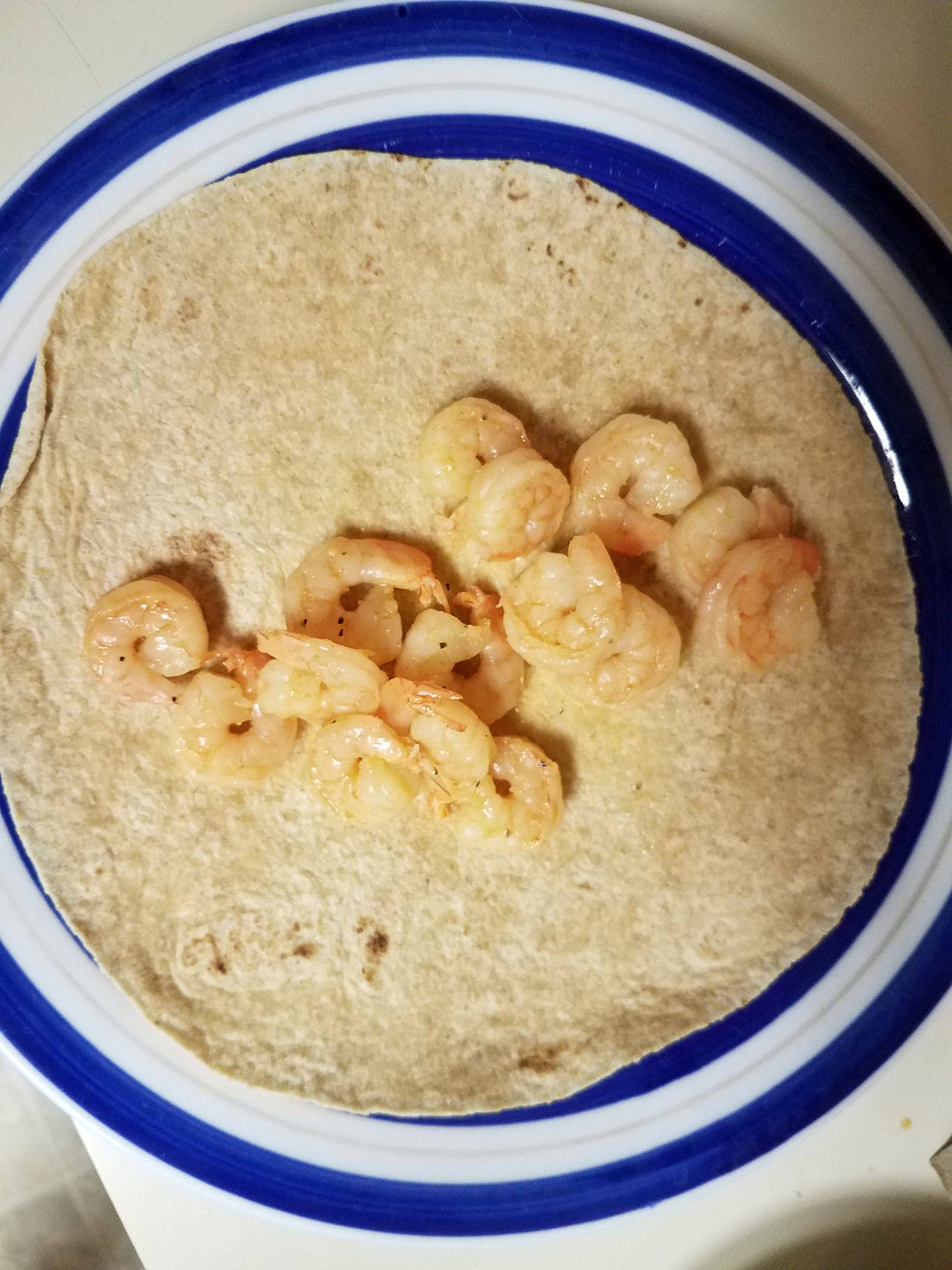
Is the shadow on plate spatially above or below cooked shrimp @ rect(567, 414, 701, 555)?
below

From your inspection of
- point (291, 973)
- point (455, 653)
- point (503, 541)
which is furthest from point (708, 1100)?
point (503, 541)

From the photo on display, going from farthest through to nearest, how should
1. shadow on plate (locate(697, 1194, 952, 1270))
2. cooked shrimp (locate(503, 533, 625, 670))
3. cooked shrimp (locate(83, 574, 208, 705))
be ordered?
shadow on plate (locate(697, 1194, 952, 1270)) < cooked shrimp (locate(83, 574, 208, 705)) < cooked shrimp (locate(503, 533, 625, 670))

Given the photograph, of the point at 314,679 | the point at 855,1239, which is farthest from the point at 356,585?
the point at 855,1239

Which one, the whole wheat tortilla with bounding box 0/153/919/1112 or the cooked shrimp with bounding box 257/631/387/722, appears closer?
the cooked shrimp with bounding box 257/631/387/722

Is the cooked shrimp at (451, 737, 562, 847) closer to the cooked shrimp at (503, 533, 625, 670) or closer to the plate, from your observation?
the cooked shrimp at (503, 533, 625, 670)

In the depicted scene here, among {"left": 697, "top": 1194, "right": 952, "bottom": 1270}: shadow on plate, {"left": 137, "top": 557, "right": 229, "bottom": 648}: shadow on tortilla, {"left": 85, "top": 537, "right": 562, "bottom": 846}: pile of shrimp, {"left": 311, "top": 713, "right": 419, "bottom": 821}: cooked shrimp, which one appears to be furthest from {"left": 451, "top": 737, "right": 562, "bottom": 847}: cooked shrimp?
{"left": 697, "top": 1194, "right": 952, "bottom": 1270}: shadow on plate

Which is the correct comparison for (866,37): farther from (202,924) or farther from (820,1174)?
(820,1174)
